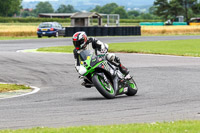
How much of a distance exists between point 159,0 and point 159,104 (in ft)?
440

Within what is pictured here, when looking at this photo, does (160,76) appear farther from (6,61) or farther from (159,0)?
(159,0)

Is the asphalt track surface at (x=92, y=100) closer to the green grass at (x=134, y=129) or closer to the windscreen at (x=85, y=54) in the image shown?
the green grass at (x=134, y=129)

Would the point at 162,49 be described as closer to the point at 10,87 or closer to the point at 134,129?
the point at 10,87

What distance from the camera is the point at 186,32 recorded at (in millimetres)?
58594

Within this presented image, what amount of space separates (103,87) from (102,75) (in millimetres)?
249

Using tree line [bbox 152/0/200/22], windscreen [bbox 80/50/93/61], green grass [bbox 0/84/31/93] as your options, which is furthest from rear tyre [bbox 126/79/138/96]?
tree line [bbox 152/0/200/22]

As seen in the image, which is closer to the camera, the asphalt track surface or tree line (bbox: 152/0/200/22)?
the asphalt track surface

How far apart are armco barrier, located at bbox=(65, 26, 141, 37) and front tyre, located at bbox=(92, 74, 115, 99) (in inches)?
1338

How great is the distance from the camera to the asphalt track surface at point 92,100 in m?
7.41

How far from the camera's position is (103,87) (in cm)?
986

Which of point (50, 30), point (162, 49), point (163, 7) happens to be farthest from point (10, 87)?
point (163, 7)

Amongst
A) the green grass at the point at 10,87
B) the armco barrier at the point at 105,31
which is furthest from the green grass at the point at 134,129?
the armco barrier at the point at 105,31

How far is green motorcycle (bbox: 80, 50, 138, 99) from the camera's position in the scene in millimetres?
9781

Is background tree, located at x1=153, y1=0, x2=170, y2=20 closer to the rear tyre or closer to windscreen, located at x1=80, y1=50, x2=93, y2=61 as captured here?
the rear tyre
